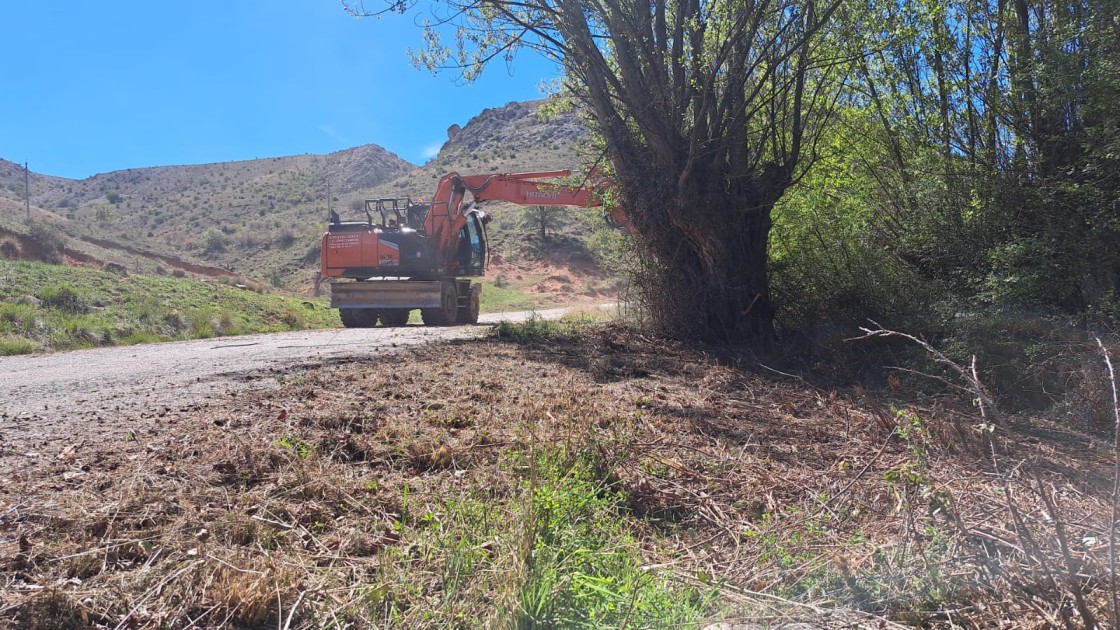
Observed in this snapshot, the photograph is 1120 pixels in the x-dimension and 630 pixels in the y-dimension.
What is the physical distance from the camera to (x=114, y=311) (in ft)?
42.2

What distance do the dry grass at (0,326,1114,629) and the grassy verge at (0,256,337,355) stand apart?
28.3 feet

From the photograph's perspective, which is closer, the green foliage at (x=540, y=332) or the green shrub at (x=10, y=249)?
the green foliage at (x=540, y=332)

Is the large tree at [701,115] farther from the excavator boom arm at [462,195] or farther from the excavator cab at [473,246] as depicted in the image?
the excavator cab at [473,246]

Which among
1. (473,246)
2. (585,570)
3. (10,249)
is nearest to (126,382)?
(585,570)

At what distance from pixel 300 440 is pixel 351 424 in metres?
0.51

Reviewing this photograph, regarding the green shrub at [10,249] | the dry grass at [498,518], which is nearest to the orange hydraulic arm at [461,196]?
the dry grass at [498,518]

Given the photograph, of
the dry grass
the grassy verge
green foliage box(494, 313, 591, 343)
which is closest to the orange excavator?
the grassy verge

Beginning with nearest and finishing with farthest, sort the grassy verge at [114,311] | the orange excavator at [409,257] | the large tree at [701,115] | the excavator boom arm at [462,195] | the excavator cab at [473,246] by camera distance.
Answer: the large tree at [701,115] → the grassy verge at [114,311] → the excavator boom arm at [462,195] → the orange excavator at [409,257] → the excavator cab at [473,246]

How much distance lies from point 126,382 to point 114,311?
908 cm

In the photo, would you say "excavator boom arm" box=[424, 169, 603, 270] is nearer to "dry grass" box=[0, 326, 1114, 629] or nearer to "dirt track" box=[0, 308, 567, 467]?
"dirt track" box=[0, 308, 567, 467]

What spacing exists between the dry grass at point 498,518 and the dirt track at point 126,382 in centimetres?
38

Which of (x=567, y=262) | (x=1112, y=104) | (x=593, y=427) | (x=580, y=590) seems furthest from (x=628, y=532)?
(x=567, y=262)

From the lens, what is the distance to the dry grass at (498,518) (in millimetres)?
2043

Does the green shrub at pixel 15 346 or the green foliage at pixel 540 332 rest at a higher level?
the green foliage at pixel 540 332
